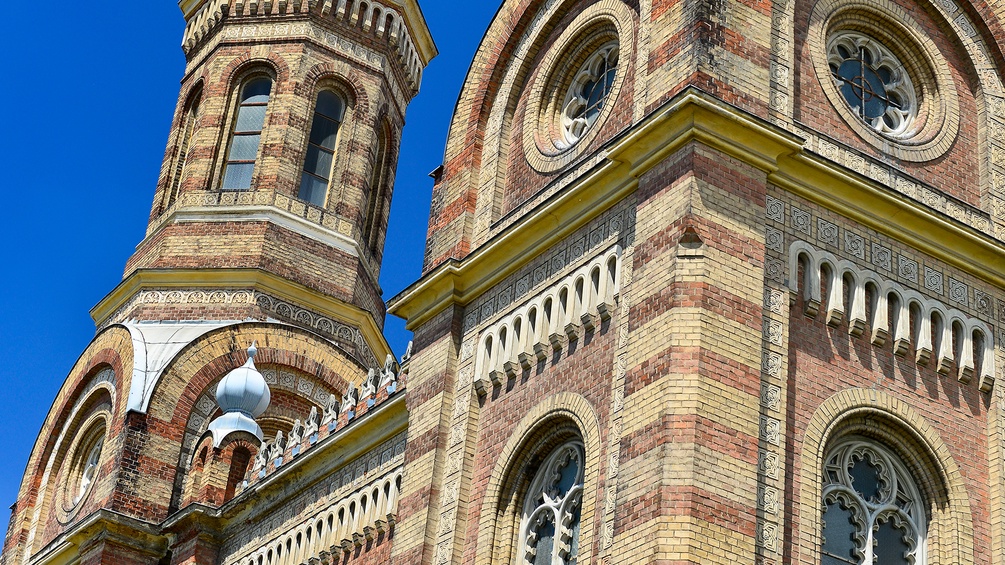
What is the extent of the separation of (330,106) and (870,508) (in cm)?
1724

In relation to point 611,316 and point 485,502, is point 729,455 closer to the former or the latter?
point 611,316

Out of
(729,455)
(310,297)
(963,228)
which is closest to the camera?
(729,455)

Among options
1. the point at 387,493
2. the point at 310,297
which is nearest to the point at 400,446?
the point at 387,493

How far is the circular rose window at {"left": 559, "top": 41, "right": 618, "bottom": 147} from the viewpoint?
18391mm

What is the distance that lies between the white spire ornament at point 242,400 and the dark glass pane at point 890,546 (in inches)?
448

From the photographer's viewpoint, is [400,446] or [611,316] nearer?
[611,316]

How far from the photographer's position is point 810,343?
1569 centimetres

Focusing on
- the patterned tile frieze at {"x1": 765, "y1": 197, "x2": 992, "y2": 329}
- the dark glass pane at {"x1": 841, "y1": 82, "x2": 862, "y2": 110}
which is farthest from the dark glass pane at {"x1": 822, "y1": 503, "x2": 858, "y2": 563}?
the dark glass pane at {"x1": 841, "y1": 82, "x2": 862, "y2": 110}

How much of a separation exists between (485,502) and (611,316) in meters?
2.44

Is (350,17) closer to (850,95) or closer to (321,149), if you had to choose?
(321,149)

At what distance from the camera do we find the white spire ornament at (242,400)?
80.6ft

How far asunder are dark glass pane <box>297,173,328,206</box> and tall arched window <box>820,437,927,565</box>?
15.7 meters

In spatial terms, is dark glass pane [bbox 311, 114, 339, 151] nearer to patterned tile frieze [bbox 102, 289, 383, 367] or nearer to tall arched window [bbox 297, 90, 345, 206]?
tall arched window [bbox 297, 90, 345, 206]

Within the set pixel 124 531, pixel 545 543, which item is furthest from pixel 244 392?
pixel 545 543
